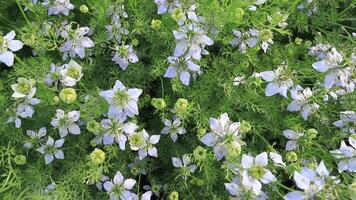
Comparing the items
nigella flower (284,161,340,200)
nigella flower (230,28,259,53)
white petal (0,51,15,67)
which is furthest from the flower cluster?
nigella flower (284,161,340,200)

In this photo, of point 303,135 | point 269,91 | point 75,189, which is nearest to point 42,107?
point 75,189

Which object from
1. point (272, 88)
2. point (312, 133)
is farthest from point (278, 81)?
point (312, 133)

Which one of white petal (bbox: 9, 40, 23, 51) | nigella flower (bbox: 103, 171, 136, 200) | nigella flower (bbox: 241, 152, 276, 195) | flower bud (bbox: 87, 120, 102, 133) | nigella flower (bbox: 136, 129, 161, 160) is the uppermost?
white petal (bbox: 9, 40, 23, 51)

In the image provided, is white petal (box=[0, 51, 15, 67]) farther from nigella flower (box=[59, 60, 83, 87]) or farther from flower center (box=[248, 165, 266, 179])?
flower center (box=[248, 165, 266, 179])

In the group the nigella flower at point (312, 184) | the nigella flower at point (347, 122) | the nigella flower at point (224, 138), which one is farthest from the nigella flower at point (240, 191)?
the nigella flower at point (347, 122)

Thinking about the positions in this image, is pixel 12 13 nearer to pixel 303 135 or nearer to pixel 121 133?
pixel 121 133

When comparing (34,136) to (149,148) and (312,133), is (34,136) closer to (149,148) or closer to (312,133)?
(149,148)
